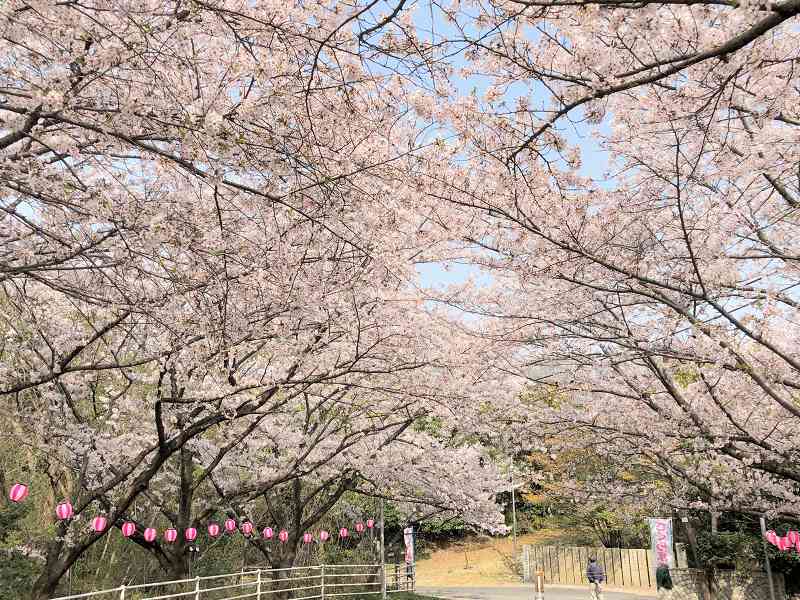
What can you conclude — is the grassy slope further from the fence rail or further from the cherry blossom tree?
the cherry blossom tree

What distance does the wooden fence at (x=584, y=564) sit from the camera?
71.5 ft

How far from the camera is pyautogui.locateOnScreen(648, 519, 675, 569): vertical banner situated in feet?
50.9

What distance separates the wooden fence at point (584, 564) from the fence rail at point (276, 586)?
715 centimetres

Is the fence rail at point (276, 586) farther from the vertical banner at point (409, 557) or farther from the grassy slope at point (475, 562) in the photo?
the grassy slope at point (475, 562)

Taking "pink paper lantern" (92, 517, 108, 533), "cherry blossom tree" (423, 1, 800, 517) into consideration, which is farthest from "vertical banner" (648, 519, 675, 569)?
"pink paper lantern" (92, 517, 108, 533)

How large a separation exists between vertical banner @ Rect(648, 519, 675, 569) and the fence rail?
708 cm

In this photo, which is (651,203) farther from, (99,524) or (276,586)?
(276,586)

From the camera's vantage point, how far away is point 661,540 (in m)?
15.7

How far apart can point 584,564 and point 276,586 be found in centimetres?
1624

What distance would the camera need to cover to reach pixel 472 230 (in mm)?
6367

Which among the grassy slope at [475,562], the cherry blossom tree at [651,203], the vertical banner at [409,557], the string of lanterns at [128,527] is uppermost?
the cherry blossom tree at [651,203]

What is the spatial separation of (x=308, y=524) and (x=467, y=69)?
10.7 meters

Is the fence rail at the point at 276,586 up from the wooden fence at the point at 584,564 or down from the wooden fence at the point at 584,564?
up

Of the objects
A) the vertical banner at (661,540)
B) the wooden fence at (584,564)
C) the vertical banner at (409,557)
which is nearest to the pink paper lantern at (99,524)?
the vertical banner at (409,557)
